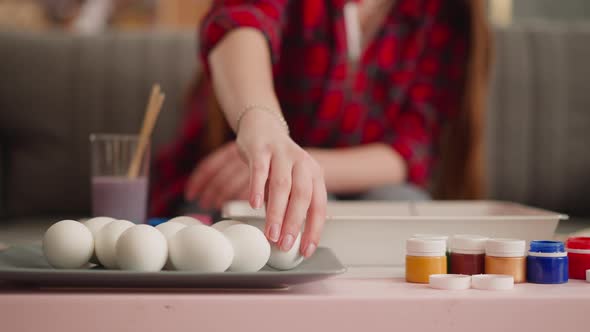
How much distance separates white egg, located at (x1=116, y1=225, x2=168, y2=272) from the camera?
20.6 inches

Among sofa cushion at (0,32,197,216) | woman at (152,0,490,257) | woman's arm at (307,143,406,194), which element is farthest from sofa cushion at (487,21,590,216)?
sofa cushion at (0,32,197,216)

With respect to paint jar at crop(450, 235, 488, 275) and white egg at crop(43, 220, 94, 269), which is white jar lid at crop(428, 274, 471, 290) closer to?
paint jar at crop(450, 235, 488, 275)

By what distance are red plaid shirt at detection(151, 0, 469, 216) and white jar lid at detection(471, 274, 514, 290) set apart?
84 cm

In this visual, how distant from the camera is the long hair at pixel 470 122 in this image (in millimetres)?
1396

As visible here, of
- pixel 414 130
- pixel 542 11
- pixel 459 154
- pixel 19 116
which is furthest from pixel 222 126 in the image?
pixel 542 11

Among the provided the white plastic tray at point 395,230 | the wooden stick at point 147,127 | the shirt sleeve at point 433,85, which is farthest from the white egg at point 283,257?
the shirt sleeve at point 433,85

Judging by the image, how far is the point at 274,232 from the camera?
1.83ft

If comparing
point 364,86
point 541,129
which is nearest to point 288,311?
point 364,86

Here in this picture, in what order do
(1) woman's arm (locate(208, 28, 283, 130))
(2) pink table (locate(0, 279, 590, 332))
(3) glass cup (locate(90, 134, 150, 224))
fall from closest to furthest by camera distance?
(2) pink table (locate(0, 279, 590, 332))
(1) woman's arm (locate(208, 28, 283, 130))
(3) glass cup (locate(90, 134, 150, 224))

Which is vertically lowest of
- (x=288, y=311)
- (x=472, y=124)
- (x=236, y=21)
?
(x=288, y=311)

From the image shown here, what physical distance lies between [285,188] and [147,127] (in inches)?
15.5

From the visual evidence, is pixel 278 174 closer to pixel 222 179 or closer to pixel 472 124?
pixel 222 179

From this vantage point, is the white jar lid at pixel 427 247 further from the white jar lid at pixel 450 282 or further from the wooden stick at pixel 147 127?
the wooden stick at pixel 147 127

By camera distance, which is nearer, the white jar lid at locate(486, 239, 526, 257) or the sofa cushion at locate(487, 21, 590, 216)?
the white jar lid at locate(486, 239, 526, 257)
